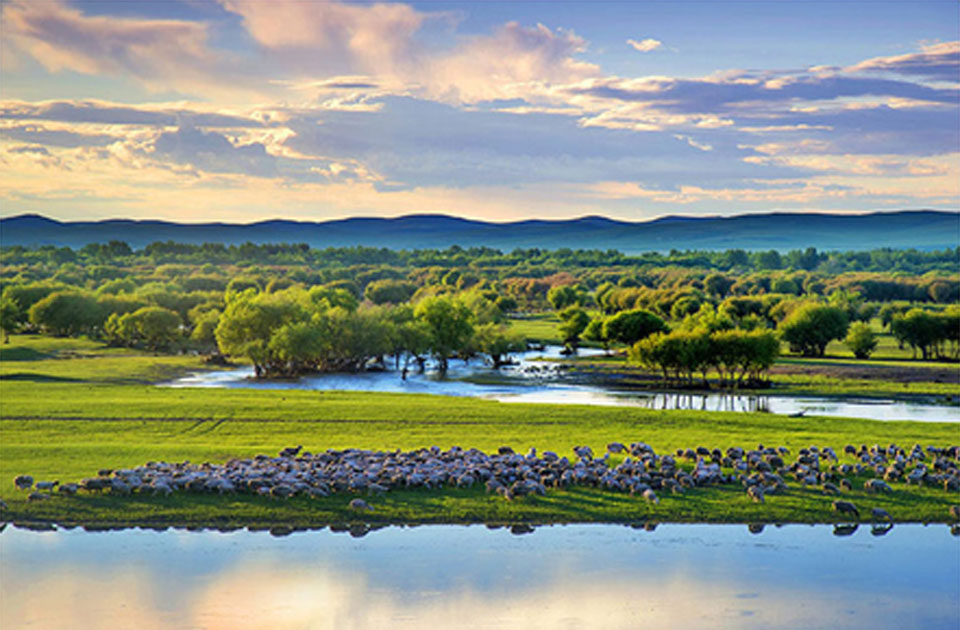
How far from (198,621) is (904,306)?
12897 centimetres

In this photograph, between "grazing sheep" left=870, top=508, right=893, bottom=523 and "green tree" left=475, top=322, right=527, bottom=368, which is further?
"green tree" left=475, top=322, right=527, bottom=368

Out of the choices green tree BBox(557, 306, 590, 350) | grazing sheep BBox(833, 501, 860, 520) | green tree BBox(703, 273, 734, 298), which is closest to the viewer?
grazing sheep BBox(833, 501, 860, 520)

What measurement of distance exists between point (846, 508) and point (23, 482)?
26.5 m

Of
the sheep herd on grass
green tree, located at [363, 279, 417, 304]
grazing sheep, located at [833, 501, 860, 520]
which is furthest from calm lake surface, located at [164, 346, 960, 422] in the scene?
green tree, located at [363, 279, 417, 304]

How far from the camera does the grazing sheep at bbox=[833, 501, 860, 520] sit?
1205 inches

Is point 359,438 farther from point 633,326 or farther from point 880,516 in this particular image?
point 633,326

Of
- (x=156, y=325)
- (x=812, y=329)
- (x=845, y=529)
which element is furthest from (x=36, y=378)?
(x=812, y=329)

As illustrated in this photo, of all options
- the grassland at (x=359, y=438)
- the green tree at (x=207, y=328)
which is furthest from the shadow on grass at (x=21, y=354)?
the grassland at (x=359, y=438)

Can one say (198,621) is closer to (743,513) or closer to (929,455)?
(743,513)

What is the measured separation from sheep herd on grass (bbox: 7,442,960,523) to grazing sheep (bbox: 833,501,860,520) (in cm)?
3

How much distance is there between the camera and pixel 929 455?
126ft

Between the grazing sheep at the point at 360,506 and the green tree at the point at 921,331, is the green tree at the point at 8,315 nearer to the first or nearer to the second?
the grazing sheep at the point at 360,506

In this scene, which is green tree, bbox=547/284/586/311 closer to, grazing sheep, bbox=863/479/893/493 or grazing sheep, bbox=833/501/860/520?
grazing sheep, bbox=863/479/893/493

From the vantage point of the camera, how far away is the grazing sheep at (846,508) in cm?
3061
